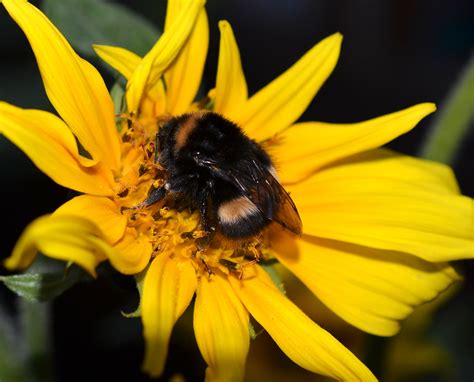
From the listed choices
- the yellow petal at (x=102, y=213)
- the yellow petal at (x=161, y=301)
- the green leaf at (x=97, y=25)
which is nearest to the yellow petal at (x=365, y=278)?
the yellow petal at (x=161, y=301)

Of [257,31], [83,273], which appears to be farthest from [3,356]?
[257,31]

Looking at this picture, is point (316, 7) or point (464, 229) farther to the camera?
point (316, 7)

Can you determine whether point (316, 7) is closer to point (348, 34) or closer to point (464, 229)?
point (348, 34)

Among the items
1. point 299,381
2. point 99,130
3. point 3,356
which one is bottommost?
point 299,381

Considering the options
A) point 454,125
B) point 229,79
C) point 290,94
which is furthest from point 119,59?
point 454,125

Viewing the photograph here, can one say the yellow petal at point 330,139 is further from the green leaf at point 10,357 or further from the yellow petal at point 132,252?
the green leaf at point 10,357

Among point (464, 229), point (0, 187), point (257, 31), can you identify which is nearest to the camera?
point (464, 229)

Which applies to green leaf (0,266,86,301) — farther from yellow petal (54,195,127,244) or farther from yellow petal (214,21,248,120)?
yellow petal (214,21,248,120)

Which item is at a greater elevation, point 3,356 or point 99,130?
point 99,130
